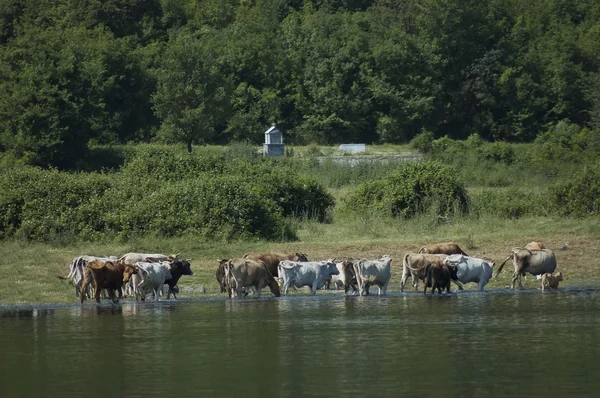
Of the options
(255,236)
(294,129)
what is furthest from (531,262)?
(294,129)

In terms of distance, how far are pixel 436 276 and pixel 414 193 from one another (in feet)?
35.7

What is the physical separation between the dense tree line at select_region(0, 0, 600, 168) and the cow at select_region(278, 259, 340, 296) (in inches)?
1221

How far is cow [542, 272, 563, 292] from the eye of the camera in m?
24.6

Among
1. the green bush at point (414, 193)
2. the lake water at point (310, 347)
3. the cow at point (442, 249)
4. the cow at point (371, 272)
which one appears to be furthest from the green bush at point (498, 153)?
the lake water at point (310, 347)

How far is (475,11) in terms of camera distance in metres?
70.4

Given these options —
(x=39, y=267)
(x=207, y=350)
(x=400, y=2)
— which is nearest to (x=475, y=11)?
(x=400, y=2)

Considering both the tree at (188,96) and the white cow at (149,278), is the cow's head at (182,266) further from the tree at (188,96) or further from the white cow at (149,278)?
the tree at (188,96)

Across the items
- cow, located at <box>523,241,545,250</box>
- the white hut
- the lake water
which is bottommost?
the lake water

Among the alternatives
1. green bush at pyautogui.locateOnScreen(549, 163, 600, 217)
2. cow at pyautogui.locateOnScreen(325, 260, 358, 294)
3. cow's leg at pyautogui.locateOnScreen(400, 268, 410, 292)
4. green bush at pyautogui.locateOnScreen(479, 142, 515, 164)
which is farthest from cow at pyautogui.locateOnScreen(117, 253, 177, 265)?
green bush at pyautogui.locateOnScreen(479, 142, 515, 164)

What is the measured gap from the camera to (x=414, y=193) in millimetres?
35000

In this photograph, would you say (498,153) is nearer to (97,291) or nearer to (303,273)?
(303,273)

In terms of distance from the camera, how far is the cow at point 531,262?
2523cm

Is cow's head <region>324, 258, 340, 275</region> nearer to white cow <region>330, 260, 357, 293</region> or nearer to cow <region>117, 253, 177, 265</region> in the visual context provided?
white cow <region>330, 260, 357, 293</region>

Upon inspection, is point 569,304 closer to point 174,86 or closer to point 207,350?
point 207,350
